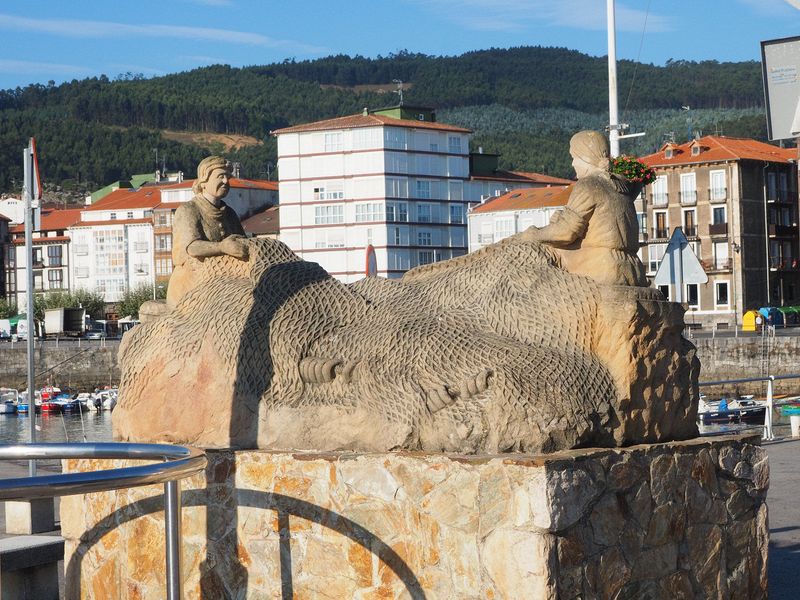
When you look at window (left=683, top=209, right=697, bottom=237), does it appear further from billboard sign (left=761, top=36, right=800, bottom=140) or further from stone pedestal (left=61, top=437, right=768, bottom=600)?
stone pedestal (left=61, top=437, right=768, bottom=600)

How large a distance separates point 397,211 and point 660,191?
18122mm

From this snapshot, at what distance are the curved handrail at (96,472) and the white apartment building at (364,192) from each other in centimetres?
7586

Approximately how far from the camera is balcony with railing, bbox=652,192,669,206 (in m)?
71.4

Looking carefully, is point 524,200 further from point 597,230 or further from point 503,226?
point 597,230

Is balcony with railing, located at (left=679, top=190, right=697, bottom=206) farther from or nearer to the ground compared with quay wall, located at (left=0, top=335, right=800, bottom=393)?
farther from the ground

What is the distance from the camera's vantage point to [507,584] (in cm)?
574

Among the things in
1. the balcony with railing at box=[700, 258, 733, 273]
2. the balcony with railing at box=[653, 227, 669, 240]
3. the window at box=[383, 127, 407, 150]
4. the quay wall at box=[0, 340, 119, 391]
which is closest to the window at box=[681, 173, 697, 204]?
the balcony with railing at box=[653, 227, 669, 240]

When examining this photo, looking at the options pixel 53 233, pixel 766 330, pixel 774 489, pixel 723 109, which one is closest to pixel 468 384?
pixel 774 489

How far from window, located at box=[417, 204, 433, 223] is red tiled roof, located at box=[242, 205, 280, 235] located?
914cm

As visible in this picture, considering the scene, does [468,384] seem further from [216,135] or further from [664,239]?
[216,135]

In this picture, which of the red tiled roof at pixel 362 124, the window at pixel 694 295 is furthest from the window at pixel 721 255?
the red tiled roof at pixel 362 124

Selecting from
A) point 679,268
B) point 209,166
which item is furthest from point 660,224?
point 209,166

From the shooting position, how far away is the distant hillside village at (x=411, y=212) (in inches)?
2719

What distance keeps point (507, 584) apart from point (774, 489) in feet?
19.2
